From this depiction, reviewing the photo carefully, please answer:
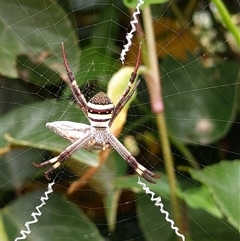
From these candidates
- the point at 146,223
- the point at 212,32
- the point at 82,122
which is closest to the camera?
the point at 146,223

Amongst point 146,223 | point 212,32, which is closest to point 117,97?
point 146,223

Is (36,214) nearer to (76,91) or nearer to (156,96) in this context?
(76,91)

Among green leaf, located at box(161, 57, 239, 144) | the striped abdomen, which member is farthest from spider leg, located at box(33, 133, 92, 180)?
green leaf, located at box(161, 57, 239, 144)

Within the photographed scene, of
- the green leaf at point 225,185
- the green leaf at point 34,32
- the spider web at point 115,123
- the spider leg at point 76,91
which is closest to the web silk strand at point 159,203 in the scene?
the spider web at point 115,123

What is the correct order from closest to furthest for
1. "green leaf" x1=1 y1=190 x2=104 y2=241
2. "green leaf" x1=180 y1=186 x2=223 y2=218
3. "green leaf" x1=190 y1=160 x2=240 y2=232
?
"green leaf" x1=190 y1=160 x2=240 y2=232
"green leaf" x1=180 y1=186 x2=223 y2=218
"green leaf" x1=1 y1=190 x2=104 y2=241

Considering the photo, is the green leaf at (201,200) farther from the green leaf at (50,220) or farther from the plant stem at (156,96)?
the green leaf at (50,220)

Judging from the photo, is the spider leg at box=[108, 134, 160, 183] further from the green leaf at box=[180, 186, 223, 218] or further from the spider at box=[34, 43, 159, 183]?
the green leaf at box=[180, 186, 223, 218]

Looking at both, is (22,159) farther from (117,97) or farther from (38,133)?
(117,97)
